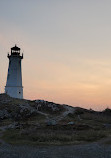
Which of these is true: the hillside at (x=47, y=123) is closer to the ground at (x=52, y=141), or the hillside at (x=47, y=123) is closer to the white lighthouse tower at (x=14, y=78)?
the ground at (x=52, y=141)

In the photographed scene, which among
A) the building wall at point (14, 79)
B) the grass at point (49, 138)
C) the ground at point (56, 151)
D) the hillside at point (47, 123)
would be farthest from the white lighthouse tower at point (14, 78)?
the ground at point (56, 151)

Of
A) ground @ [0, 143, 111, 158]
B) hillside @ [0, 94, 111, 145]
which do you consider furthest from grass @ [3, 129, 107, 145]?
ground @ [0, 143, 111, 158]

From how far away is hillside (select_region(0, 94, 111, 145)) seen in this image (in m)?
33.6

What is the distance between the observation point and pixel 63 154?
24406 millimetres

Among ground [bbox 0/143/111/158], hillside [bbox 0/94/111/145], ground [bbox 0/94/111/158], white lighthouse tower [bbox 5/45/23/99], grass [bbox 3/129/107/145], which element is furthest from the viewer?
white lighthouse tower [bbox 5/45/23/99]

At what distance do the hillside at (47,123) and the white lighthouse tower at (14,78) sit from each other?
7343mm

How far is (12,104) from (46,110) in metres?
9.36

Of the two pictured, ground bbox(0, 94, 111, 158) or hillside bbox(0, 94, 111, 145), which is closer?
ground bbox(0, 94, 111, 158)

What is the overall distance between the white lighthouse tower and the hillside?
7.34 metres

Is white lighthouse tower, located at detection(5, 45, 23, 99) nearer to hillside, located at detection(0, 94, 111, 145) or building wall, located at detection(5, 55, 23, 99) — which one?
building wall, located at detection(5, 55, 23, 99)

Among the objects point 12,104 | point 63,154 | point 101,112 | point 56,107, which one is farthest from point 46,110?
point 63,154

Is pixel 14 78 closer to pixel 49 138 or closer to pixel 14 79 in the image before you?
pixel 14 79

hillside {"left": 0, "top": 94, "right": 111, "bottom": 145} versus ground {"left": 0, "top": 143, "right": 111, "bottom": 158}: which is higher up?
hillside {"left": 0, "top": 94, "right": 111, "bottom": 145}

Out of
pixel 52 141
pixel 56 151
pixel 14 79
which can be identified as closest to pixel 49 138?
pixel 52 141
